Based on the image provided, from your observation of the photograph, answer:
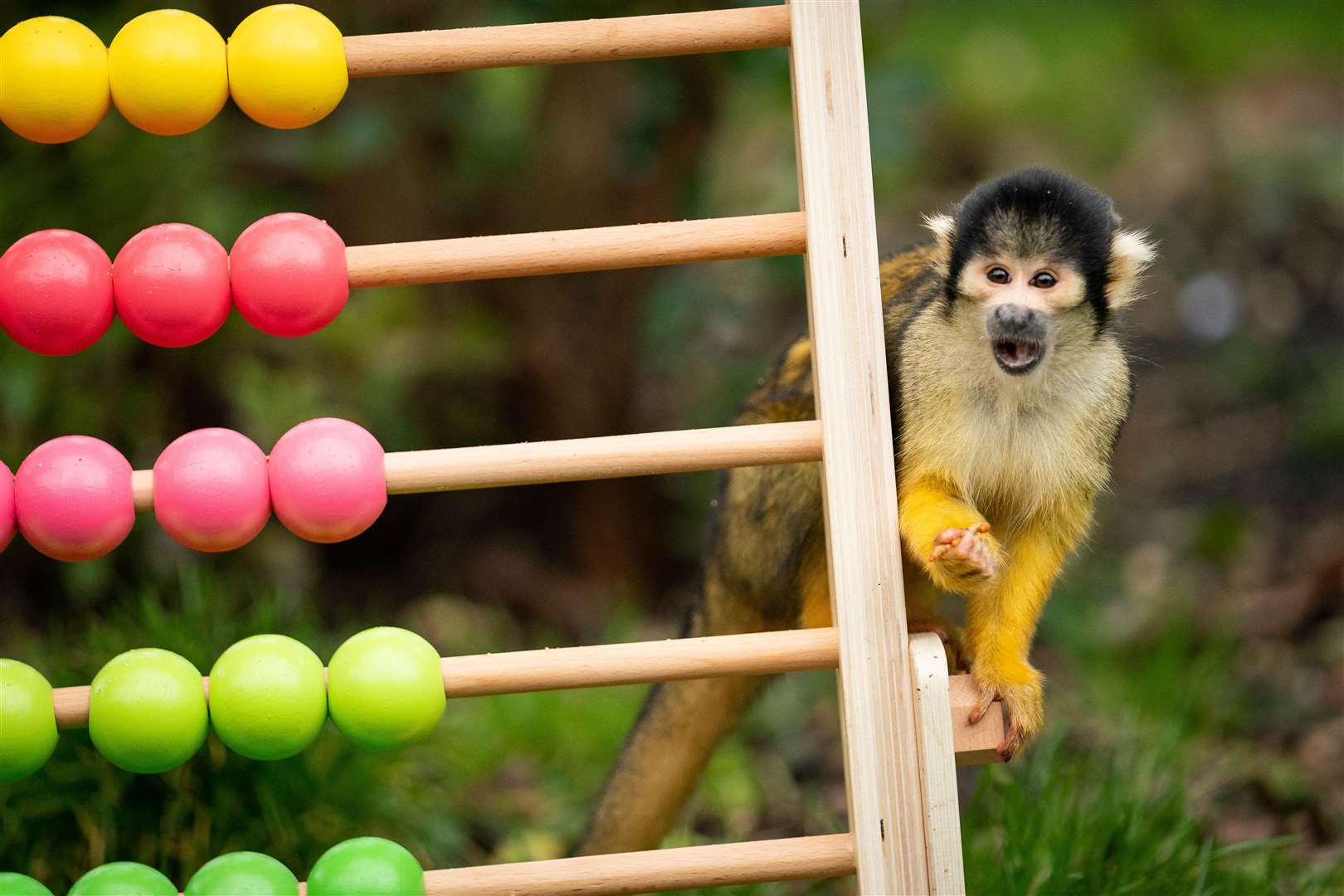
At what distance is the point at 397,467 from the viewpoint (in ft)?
6.28

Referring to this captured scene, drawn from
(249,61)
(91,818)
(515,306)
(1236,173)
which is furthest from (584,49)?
(1236,173)

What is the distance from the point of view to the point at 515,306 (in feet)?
16.9

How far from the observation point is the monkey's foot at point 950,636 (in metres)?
2.46

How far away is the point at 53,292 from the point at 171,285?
159 millimetres

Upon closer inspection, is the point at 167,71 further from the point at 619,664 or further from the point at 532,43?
the point at 619,664

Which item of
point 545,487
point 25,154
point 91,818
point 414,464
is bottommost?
point 91,818

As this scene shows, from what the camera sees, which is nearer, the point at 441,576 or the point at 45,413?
the point at 45,413

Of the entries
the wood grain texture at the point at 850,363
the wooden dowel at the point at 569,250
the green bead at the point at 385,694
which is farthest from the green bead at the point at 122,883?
the wood grain texture at the point at 850,363

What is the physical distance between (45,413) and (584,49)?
2585 mm

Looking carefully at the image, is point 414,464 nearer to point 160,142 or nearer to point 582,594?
point 160,142

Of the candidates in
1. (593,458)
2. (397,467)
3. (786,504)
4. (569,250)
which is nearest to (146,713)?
(397,467)

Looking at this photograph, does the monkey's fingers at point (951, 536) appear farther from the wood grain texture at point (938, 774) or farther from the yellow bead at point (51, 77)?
the yellow bead at point (51, 77)

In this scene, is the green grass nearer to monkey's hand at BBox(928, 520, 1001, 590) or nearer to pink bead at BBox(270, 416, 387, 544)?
monkey's hand at BBox(928, 520, 1001, 590)

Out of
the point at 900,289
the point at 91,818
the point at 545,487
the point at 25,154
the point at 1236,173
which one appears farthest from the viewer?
the point at 1236,173
